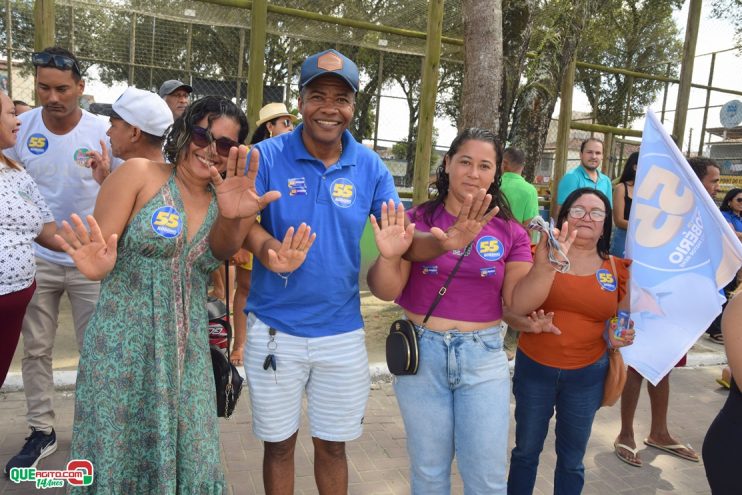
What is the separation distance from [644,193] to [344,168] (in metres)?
1.46

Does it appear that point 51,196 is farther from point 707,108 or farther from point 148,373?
point 707,108

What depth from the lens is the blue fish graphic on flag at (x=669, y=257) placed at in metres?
2.51

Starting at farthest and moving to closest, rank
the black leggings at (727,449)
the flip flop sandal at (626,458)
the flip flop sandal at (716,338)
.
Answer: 1. the flip flop sandal at (716,338)
2. the flip flop sandal at (626,458)
3. the black leggings at (727,449)

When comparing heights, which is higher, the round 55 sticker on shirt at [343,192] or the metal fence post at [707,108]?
the metal fence post at [707,108]

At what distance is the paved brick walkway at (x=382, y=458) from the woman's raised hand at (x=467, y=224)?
1.75 meters

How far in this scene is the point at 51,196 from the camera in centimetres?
322

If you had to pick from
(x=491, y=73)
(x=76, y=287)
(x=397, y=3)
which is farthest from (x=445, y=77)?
(x=76, y=287)

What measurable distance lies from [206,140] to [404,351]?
46.3 inches

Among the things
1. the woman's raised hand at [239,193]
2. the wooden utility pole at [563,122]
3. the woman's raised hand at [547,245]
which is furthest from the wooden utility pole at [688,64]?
the woman's raised hand at [239,193]

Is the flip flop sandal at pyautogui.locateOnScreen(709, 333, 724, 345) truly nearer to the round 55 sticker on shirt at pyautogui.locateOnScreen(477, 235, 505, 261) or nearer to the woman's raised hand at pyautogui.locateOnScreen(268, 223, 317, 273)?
the round 55 sticker on shirt at pyautogui.locateOnScreen(477, 235, 505, 261)

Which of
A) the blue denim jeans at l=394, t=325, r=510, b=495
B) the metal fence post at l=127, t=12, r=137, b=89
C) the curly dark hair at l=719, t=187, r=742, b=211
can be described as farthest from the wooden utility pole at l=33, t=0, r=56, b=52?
the curly dark hair at l=719, t=187, r=742, b=211

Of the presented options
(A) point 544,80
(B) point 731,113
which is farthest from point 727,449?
(B) point 731,113

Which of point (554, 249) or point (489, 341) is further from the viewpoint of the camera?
point (489, 341)

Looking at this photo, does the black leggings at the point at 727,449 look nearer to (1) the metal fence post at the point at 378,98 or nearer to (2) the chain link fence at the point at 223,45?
(2) the chain link fence at the point at 223,45
